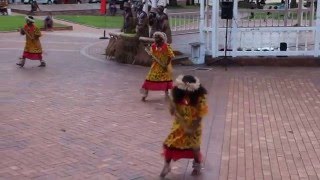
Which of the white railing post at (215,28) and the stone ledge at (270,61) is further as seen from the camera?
the stone ledge at (270,61)

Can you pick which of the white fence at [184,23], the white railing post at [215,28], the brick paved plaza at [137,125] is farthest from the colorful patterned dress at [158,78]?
the white fence at [184,23]

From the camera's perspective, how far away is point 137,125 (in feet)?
28.3

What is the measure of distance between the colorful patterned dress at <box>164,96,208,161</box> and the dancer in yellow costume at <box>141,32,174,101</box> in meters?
3.91

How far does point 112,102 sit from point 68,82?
2.64 m

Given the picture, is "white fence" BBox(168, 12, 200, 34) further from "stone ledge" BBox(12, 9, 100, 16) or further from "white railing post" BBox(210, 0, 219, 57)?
"stone ledge" BBox(12, 9, 100, 16)

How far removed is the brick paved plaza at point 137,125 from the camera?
6.55 m

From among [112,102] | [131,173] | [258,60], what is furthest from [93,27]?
[131,173]

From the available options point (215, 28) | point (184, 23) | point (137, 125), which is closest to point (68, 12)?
point (184, 23)

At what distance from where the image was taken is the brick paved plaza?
21.5 ft

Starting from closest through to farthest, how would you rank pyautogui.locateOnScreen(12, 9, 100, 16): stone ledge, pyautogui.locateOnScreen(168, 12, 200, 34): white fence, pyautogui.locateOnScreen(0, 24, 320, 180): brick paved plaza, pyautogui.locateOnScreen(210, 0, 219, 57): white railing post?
pyautogui.locateOnScreen(0, 24, 320, 180): brick paved plaza
pyautogui.locateOnScreen(210, 0, 219, 57): white railing post
pyautogui.locateOnScreen(168, 12, 200, 34): white fence
pyautogui.locateOnScreen(12, 9, 100, 16): stone ledge

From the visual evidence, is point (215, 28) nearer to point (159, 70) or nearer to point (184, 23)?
point (159, 70)

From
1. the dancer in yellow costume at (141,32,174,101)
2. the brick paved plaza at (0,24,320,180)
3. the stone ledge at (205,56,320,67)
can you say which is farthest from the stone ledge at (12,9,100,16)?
the dancer in yellow costume at (141,32,174,101)

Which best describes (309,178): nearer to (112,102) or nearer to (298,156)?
(298,156)

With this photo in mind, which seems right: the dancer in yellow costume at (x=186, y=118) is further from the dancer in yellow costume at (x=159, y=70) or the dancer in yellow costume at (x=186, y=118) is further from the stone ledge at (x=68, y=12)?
the stone ledge at (x=68, y=12)
